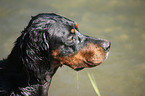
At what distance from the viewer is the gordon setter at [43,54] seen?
9.39 ft

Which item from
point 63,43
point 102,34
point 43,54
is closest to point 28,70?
point 43,54

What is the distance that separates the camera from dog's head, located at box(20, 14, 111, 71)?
2.92 metres

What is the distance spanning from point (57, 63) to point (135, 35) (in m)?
4.38

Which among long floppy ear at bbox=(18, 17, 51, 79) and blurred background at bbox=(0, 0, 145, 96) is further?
blurred background at bbox=(0, 0, 145, 96)

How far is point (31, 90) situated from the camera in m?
3.09

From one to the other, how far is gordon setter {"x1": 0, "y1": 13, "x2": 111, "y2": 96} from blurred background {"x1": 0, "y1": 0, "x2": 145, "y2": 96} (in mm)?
2281

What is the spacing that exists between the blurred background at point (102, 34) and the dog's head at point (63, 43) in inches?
89.4

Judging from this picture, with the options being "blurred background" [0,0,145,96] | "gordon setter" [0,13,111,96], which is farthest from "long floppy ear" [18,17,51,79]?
"blurred background" [0,0,145,96]

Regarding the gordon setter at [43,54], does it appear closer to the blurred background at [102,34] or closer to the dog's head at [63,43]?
the dog's head at [63,43]

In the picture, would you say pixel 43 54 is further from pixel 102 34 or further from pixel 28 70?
pixel 102 34

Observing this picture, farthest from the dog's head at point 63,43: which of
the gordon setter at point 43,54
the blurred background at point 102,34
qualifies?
the blurred background at point 102,34

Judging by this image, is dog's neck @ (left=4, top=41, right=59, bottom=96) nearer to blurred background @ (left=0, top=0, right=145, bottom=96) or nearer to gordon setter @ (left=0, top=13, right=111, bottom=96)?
gordon setter @ (left=0, top=13, right=111, bottom=96)

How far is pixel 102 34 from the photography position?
676 centimetres

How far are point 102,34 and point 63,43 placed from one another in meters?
3.89
